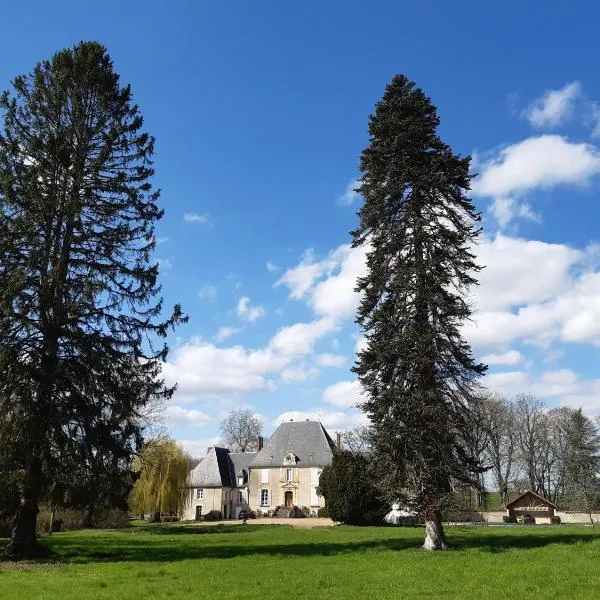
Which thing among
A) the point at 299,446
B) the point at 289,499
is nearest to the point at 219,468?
the point at 289,499

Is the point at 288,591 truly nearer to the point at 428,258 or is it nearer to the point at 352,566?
the point at 352,566

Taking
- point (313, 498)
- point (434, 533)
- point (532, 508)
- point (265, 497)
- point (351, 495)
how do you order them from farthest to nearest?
point (265, 497), point (313, 498), point (532, 508), point (351, 495), point (434, 533)

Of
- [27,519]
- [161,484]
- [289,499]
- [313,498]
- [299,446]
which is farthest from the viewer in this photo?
[299,446]

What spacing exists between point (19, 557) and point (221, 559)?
5.55 metres

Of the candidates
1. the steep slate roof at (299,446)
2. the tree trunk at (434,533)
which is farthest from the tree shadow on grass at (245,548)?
the steep slate roof at (299,446)

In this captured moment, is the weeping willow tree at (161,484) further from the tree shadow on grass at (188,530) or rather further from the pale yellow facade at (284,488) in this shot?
the pale yellow facade at (284,488)

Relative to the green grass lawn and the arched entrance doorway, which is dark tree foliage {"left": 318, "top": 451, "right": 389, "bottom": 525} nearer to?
the green grass lawn

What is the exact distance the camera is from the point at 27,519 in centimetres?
1611

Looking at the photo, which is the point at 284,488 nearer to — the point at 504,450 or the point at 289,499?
the point at 289,499

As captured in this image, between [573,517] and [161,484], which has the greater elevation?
[161,484]

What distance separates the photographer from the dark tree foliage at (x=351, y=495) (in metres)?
32.9

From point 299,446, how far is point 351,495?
88.8ft

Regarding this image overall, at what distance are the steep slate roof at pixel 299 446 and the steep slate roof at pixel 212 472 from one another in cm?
374

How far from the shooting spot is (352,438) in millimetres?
48469
